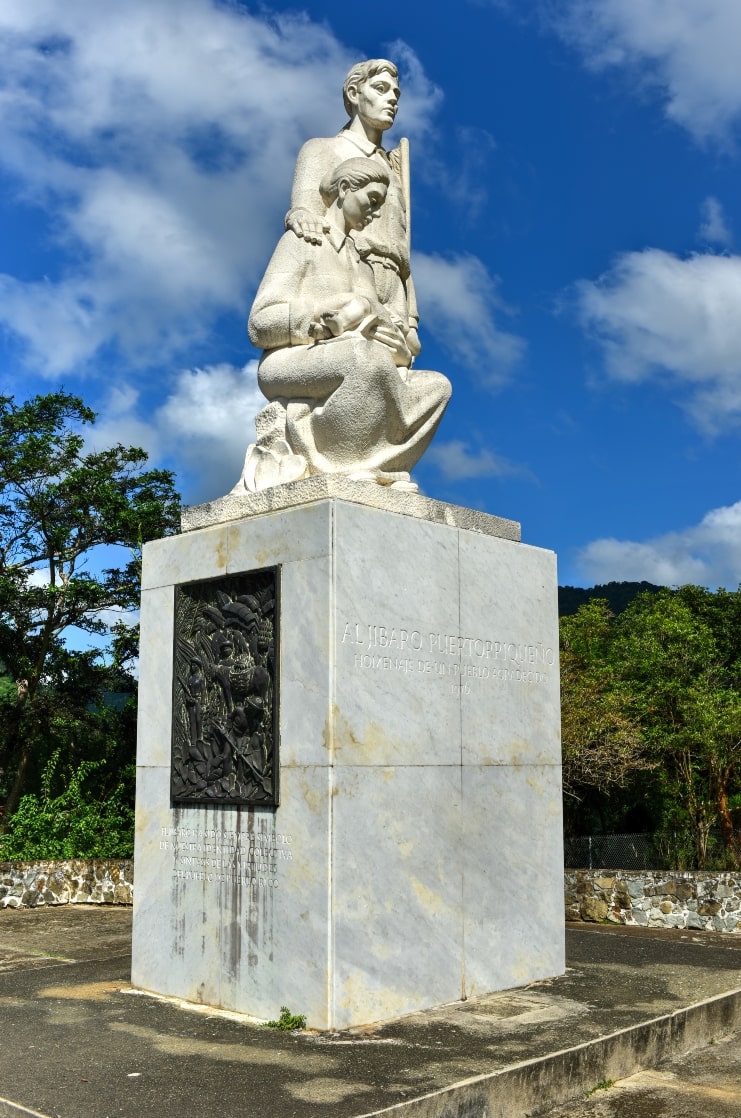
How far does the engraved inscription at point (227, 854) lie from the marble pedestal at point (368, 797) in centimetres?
1

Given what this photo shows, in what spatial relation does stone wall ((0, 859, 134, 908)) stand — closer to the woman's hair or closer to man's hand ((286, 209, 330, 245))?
man's hand ((286, 209, 330, 245))

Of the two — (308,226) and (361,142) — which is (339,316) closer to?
(308,226)

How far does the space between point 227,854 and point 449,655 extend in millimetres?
1842

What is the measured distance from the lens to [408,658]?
21.1 feet

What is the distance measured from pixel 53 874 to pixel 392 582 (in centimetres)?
848

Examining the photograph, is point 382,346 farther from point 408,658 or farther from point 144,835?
point 144,835

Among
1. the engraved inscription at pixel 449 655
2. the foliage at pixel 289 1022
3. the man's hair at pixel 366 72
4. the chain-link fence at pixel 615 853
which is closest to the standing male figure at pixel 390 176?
the man's hair at pixel 366 72

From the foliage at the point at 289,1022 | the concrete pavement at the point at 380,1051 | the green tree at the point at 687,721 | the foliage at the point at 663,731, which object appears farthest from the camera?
the green tree at the point at 687,721

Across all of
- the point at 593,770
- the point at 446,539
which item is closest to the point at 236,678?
the point at 446,539

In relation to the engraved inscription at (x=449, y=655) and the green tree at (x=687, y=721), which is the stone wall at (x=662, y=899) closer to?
the engraved inscription at (x=449, y=655)

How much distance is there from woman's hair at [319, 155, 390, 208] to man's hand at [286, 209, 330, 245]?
27cm

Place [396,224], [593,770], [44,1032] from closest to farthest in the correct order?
[44,1032]
[396,224]
[593,770]

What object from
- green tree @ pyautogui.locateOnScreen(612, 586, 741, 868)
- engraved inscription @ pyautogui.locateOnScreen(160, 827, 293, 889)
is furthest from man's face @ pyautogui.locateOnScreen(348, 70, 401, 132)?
green tree @ pyautogui.locateOnScreen(612, 586, 741, 868)

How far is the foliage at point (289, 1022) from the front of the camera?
5.74 metres
